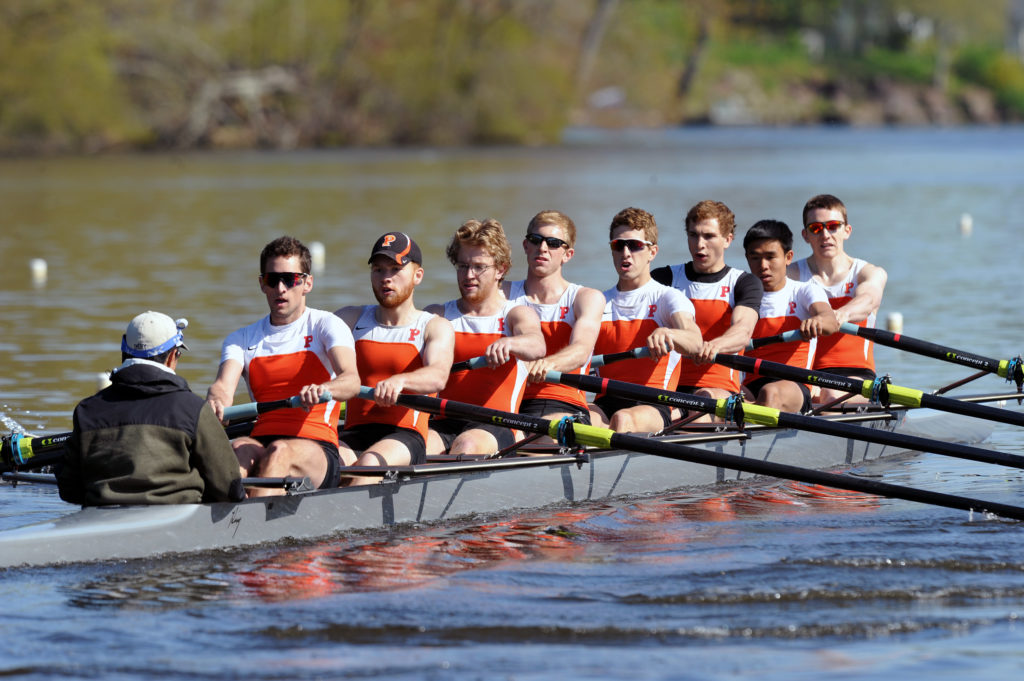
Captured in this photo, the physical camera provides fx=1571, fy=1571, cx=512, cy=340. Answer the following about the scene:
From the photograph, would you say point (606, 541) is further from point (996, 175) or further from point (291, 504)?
point (996, 175)

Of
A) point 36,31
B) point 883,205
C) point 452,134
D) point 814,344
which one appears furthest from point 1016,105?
point 814,344

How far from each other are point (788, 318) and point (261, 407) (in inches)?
156

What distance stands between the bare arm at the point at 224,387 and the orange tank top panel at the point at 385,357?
24.9 inches

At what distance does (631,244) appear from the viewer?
8836mm

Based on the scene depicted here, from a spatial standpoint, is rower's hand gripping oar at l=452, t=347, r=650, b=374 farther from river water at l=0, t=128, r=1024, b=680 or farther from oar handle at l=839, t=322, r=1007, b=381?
oar handle at l=839, t=322, r=1007, b=381

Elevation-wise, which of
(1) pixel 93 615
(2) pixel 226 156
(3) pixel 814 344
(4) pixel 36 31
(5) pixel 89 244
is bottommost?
(1) pixel 93 615

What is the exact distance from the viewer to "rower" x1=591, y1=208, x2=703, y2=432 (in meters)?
8.73

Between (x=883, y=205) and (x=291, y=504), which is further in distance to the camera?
(x=883, y=205)

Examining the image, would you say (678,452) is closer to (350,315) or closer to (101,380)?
(350,315)

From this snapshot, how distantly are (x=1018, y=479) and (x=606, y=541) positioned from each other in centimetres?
285

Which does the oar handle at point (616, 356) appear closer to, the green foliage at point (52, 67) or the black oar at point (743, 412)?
the black oar at point (743, 412)

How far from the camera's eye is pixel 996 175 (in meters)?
39.0

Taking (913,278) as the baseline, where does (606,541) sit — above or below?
below

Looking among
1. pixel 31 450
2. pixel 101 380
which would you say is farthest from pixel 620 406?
pixel 101 380
